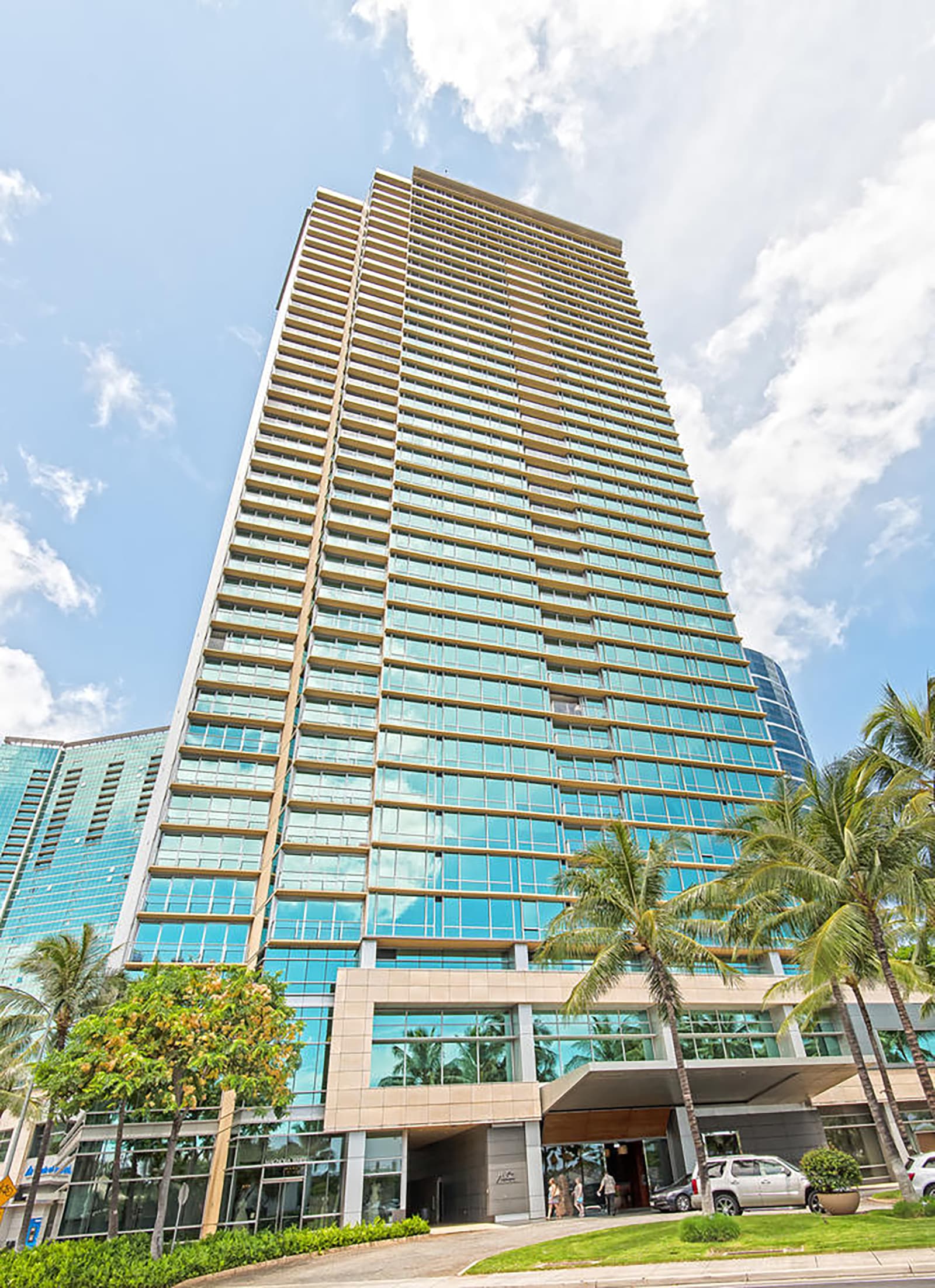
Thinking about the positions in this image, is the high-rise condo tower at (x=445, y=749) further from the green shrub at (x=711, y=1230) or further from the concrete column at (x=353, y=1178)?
the green shrub at (x=711, y=1230)

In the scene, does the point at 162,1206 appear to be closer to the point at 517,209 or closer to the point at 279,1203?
the point at 279,1203

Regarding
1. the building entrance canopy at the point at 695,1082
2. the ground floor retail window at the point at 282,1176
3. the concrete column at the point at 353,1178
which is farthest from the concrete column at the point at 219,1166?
the building entrance canopy at the point at 695,1082

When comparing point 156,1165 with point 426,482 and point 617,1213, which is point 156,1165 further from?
point 426,482

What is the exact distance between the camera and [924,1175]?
793 inches

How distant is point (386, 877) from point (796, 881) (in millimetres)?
19290

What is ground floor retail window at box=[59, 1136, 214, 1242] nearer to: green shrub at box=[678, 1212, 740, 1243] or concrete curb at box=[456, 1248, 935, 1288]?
concrete curb at box=[456, 1248, 935, 1288]

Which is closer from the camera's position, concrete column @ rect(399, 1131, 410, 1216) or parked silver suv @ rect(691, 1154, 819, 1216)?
parked silver suv @ rect(691, 1154, 819, 1216)

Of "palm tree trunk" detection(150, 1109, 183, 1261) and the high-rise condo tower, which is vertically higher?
the high-rise condo tower

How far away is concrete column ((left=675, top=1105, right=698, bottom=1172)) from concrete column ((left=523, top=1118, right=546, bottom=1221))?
20.4 ft

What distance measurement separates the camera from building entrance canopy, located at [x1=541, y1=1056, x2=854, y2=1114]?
1125 inches

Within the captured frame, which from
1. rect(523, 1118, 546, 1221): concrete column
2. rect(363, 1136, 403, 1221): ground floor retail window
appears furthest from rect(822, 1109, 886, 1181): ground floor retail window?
rect(363, 1136, 403, 1221): ground floor retail window

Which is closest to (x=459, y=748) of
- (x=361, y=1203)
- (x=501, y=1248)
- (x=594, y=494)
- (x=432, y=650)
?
(x=432, y=650)

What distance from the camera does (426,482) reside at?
53.0 metres

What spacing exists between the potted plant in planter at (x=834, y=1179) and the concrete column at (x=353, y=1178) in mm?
16757
